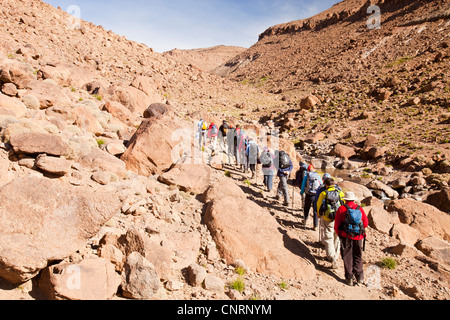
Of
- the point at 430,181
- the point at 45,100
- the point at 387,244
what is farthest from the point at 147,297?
the point at 430,181

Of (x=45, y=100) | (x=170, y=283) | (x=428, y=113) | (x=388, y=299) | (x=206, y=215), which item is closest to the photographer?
(x=170, y=283)

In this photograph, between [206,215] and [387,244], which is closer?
[206,215]

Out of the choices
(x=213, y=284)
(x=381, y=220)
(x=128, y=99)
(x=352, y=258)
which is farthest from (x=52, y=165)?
(x=128, y=99)

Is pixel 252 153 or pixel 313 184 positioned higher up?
pixel 252 153

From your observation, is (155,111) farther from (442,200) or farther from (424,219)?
(442,200)

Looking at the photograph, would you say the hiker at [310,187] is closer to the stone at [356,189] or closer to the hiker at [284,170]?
the hiker at [284,170]

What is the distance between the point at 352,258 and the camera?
6.04 metres

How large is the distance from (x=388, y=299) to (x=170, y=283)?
4656 millimetres

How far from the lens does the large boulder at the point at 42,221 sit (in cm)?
401

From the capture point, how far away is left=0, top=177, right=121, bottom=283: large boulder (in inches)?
158

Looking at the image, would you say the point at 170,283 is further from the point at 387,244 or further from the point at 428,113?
the point at 428,113

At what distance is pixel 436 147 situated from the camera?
21953 mm

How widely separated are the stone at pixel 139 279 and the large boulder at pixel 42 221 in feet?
3.10

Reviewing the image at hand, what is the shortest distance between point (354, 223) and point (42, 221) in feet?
20.3
